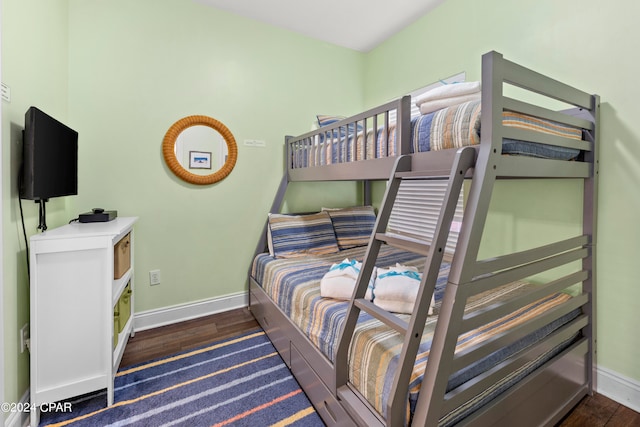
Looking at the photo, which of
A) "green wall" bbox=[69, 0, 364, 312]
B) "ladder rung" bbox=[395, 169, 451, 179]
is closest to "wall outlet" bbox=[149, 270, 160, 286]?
"green wall" bbox=[69, 0, 364, 312]

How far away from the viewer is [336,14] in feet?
8.52

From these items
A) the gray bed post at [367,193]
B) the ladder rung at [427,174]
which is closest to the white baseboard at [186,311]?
the gray bed post at [367,193]

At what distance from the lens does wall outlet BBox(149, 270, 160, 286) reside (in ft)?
7.72

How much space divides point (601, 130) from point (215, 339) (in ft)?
9.11

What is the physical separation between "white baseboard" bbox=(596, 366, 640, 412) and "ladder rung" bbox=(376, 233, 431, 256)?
4.90 ft

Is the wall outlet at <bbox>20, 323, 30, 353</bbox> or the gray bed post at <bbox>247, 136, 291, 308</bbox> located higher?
the gray bed post at <bbox>247, 136, 291, 308</bbox>

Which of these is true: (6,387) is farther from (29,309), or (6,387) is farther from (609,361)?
(609,361)

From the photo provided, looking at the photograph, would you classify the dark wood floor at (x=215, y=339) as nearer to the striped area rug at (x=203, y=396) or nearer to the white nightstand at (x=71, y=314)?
the striped area rug at (x=203, y=396)

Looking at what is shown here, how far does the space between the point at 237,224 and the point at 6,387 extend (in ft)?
5.51

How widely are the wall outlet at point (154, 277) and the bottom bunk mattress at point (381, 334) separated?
3.26 ft

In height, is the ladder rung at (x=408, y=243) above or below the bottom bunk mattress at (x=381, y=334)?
above

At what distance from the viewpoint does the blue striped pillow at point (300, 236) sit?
2.52 metres

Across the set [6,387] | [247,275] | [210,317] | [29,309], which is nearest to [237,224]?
[247,275]

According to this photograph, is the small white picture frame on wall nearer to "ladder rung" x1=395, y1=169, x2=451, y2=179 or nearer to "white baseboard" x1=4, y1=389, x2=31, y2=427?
"white baseboard" x1=4, y1=389, x2=31, y2=427
